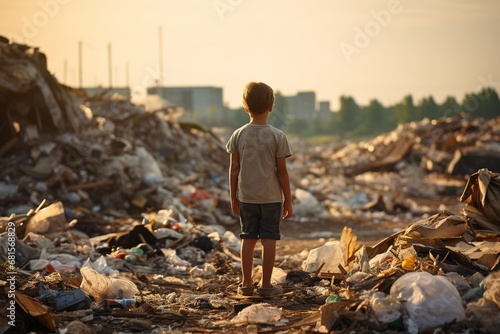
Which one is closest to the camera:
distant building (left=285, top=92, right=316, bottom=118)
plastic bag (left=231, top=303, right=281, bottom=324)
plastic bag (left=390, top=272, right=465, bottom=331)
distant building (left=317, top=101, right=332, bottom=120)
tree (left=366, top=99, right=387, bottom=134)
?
plastic bag (left=390, top=272, right=465, bottom=331)

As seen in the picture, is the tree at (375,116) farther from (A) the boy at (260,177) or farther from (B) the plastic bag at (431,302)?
(B) the plastic bag at (431,302)

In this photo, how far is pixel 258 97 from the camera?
4.89 metres

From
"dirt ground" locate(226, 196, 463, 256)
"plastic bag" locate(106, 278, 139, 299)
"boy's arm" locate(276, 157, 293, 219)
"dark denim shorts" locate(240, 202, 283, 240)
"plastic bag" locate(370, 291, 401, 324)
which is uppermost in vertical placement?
"boy's arm" locate(276, 157, 293, 219)

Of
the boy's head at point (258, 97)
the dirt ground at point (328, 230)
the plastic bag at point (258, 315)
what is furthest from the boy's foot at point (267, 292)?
the dirt ground at point (328, 230)

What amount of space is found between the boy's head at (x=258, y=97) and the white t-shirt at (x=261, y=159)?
14 centimetres

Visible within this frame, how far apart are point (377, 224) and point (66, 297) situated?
8.25 m

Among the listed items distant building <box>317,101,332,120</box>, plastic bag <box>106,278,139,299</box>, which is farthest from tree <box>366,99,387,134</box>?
plastic bag <box>106,278,139,299</box>

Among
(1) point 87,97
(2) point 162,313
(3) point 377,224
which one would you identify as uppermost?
(1) point 87,97

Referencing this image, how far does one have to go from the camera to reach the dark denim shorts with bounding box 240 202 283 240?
499cm

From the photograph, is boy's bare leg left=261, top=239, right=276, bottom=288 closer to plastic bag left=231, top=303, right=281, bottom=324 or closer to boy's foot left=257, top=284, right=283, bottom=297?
boy's foot left=257, top=284, right=283, bottom=297

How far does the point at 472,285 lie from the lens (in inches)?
175

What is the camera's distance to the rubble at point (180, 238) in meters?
4.09

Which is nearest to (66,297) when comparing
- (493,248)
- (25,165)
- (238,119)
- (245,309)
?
(245,309)

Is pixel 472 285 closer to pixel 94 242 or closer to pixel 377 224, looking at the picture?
pixel 94 242
